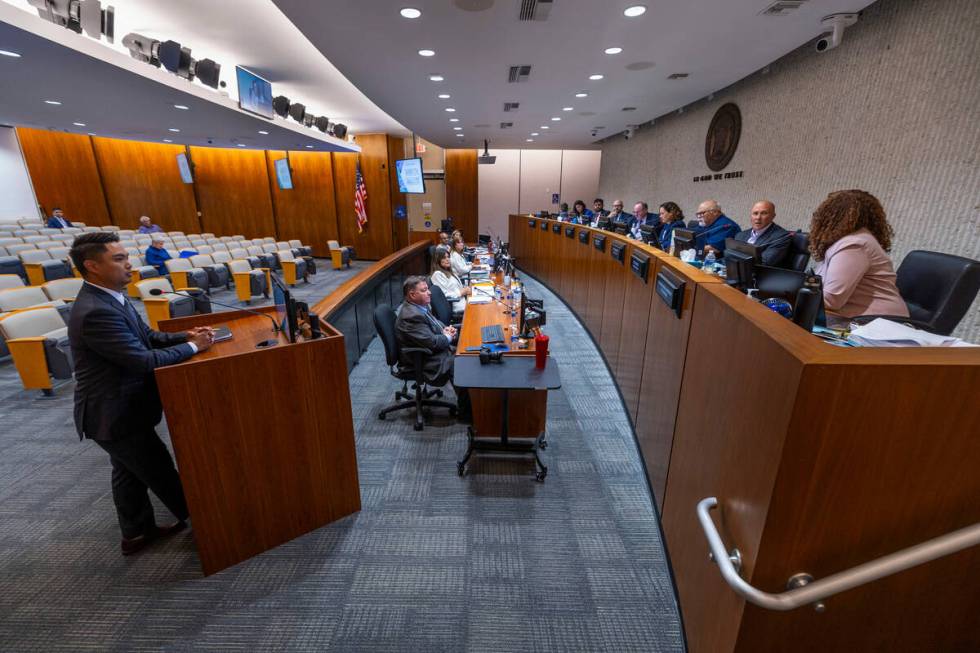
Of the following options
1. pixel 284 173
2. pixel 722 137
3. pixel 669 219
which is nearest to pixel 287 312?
pixel 669 219

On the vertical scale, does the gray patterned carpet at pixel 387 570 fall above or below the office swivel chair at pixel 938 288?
below

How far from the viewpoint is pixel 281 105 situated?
8.36 m

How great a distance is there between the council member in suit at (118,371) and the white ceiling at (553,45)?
2729mm

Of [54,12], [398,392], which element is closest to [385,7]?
[398,392]

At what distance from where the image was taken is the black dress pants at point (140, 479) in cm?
208

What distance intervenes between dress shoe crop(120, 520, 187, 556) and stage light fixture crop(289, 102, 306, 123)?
8898 mm

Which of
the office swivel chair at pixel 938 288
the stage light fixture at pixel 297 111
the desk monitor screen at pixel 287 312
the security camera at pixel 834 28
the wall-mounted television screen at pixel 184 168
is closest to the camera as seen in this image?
the desk monitor screen at pixel 287 312

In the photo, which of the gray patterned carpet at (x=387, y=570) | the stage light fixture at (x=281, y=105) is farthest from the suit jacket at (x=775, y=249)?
the stage light fixture at (x=281, y=105)

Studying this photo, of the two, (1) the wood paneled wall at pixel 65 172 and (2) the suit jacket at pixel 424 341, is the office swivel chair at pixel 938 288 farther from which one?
(1) the wood paneled wall at pixel 65 172

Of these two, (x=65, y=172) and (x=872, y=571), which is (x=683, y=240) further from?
(x=65, y=172)

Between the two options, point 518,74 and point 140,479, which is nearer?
point 140,479

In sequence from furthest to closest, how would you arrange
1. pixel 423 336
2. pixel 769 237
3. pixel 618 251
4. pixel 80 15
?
pixel 80 15 < pixel 618 251 < pixel 769 237 < pixel 423 336

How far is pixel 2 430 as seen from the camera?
3.37 m

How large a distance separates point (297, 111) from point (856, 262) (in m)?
10.1
